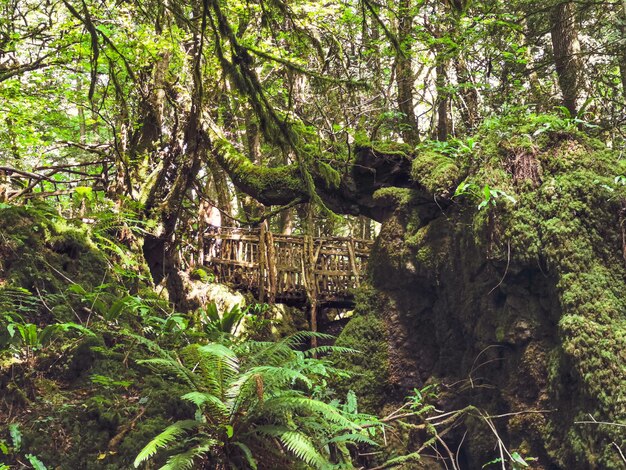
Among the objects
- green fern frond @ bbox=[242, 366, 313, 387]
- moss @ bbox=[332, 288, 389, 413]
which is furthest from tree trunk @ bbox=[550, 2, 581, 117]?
green fern frond @ bbox=[242, 366, 313, 387]

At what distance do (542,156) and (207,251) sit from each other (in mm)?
6749

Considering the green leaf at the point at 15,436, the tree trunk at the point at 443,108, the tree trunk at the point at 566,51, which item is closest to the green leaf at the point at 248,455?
the green leaf at the point at 15,436

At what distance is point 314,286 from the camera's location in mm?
10312

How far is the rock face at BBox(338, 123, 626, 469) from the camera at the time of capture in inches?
182

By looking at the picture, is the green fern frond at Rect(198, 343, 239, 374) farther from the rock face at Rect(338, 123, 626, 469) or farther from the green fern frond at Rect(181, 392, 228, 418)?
the rock face at Rect(338, 123, 626, 469)

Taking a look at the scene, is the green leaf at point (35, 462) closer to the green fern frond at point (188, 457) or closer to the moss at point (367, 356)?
the green fern frond at point (188, 457)

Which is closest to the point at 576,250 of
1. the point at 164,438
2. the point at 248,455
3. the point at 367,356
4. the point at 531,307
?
the point at 531,307

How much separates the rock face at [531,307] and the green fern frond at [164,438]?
3.41 meters

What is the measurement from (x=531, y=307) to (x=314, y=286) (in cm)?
541

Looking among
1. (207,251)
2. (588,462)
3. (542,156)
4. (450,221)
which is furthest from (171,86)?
(588,462)

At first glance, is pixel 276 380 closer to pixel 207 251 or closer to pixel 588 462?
pixel 588 462

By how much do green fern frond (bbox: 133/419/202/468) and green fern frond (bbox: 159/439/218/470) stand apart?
0.09m

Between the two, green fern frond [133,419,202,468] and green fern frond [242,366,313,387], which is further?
green fern frond [242,366,313,387]

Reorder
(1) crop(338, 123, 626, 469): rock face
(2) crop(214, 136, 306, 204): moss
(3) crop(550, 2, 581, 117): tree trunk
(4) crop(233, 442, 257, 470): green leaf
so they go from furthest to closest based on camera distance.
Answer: (2) crop(214, 136, 306, 204): moss
(3) crop(550, 2, 581, 117): tree trunk
(1) crop(338, 123, 626, 469): rock face
(4) crop(233, 442, 257, 470): green leaf
